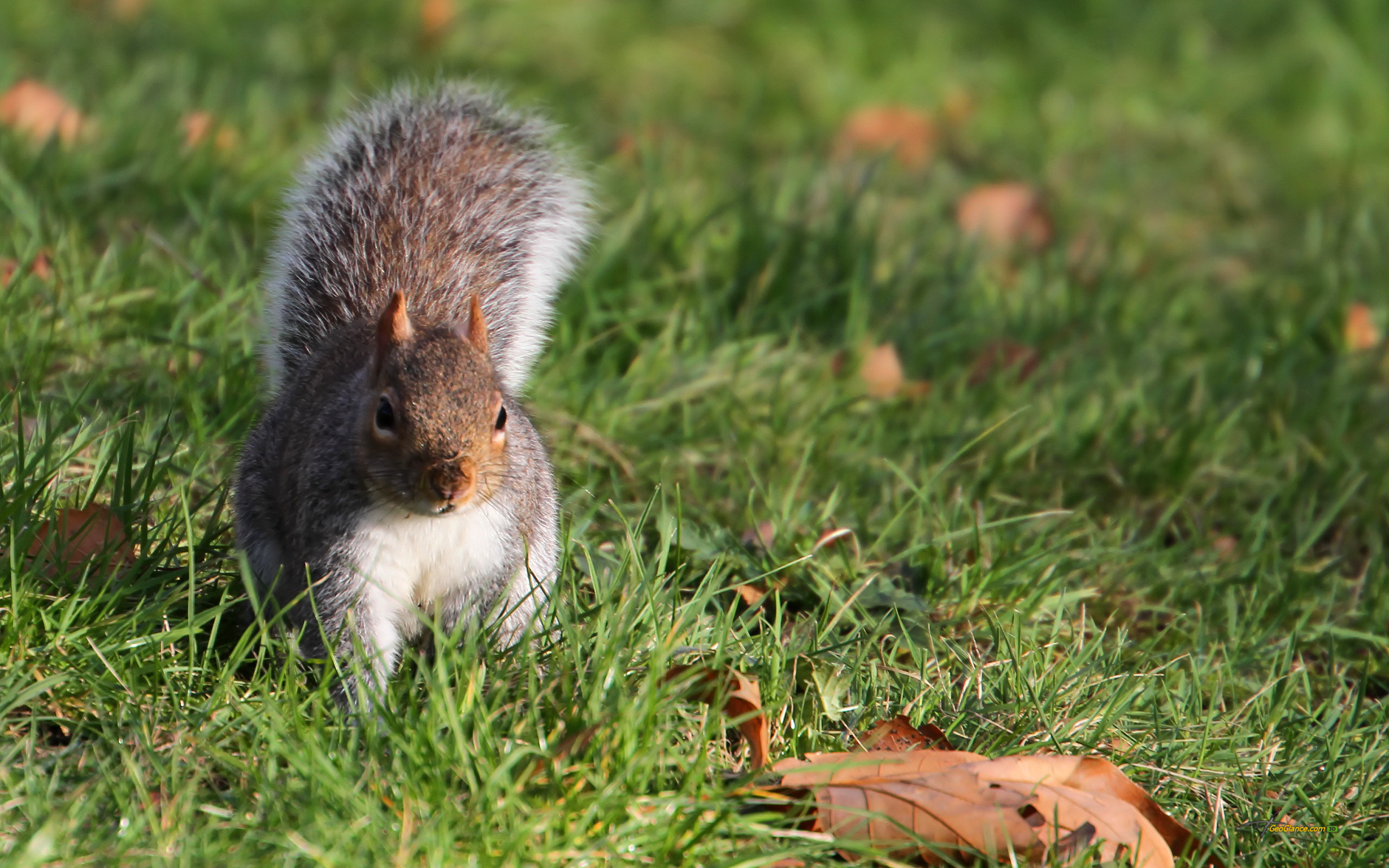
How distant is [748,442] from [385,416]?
3.80 ft

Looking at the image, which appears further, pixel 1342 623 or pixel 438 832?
pixel 1342 623

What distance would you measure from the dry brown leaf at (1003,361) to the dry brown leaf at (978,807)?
4.96 ft

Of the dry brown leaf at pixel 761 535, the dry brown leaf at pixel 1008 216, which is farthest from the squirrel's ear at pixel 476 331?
the dry brown leaf at pixel 1008 216

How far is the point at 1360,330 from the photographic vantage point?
380cm

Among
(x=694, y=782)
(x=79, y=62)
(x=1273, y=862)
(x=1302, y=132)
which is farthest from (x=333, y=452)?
(x=1302, y=132)

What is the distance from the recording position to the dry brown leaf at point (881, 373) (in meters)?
3.32

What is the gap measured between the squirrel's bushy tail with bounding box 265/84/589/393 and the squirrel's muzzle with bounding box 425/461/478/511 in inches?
14.8

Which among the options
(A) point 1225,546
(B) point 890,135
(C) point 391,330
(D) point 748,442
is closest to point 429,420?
(C) point 391,330

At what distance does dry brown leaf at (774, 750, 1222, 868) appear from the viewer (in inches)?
73.6

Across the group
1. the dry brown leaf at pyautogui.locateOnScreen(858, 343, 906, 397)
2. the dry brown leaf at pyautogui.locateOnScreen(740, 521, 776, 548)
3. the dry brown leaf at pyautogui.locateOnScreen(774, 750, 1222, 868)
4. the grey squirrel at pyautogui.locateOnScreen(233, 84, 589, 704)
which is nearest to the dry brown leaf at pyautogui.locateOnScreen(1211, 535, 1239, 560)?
the dry brown leaf at pyautogui.locateOnScreen(858, 343, 906, 397)

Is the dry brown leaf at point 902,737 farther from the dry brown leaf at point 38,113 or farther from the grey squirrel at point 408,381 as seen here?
the dry brown leaf at point 38,113

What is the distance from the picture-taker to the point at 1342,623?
2818 mm

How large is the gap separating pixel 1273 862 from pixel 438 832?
1196 mm

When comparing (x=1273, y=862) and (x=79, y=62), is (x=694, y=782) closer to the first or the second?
(x=1273, y=862)
